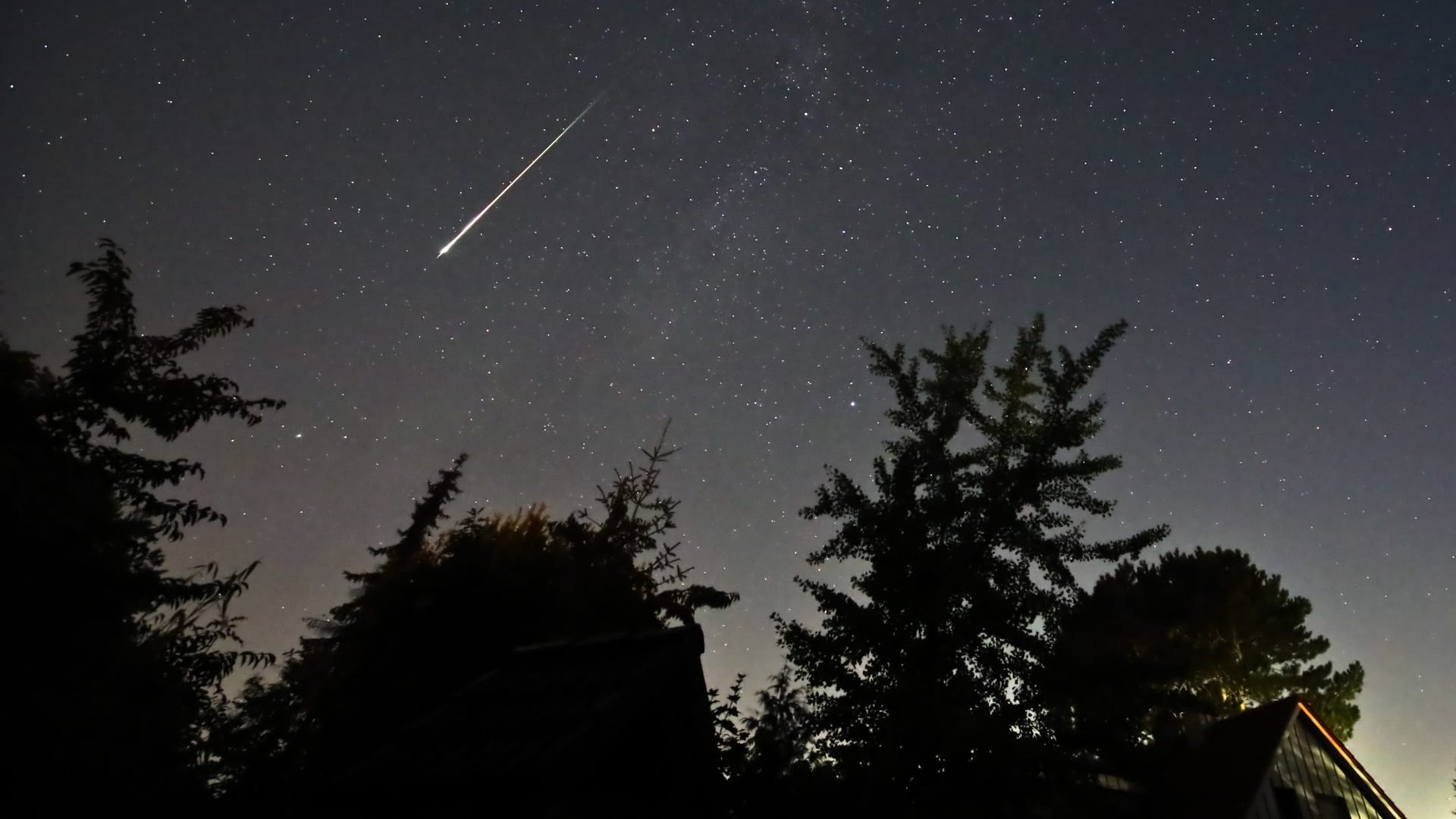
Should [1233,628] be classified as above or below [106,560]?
above

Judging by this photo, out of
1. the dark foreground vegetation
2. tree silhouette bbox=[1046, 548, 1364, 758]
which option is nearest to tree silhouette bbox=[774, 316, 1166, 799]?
the dark foreground vegetation

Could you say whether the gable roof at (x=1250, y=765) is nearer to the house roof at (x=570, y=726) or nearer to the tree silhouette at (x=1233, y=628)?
the tree silhouette at (x=1233, y=628)

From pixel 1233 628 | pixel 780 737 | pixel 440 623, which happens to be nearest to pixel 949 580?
pixel 780 737

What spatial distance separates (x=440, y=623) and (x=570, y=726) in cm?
1719

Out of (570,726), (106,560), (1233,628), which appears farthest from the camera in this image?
(1233,628)

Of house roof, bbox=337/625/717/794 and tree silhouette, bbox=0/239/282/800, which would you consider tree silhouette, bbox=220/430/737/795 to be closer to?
tree silhouette, bbox=0/239/282/800

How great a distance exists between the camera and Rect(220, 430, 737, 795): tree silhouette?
67.7ft

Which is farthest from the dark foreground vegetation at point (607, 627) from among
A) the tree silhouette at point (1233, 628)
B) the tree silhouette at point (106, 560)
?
the tree silhouette at point (1233, 628)

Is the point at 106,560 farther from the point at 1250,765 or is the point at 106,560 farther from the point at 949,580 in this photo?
the point at 1250,765

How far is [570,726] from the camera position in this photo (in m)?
7.60

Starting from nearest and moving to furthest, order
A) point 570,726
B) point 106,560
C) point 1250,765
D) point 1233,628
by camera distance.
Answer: point 570,726 < point 106,560 < point 1250,765 < point 1233,628

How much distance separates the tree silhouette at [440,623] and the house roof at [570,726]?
11467mm

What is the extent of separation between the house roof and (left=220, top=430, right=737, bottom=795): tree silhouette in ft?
37.6

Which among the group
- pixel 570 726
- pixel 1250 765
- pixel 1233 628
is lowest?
pixel 570 726
